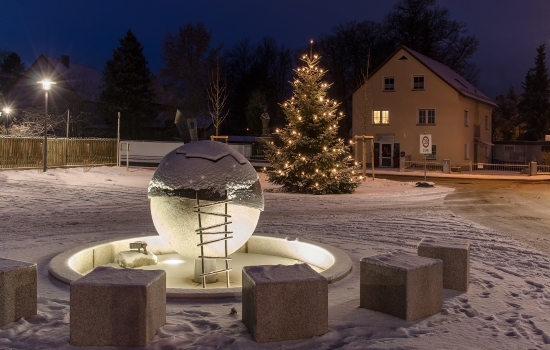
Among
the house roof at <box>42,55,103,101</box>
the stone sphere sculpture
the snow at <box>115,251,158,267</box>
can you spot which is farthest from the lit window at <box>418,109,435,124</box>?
the stone sphere sculpture

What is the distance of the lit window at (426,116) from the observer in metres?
45.0

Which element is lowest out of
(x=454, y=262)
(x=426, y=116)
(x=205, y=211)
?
(x=454, y=262)

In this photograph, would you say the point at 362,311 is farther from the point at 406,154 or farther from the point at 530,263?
the point at 406,154

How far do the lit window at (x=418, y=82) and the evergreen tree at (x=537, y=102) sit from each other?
31.4 m

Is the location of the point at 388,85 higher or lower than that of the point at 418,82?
lower

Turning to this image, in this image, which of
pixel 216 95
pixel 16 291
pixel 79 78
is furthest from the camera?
pixel 79 78

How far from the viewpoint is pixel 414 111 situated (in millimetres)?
45375

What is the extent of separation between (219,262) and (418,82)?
40.1 metres

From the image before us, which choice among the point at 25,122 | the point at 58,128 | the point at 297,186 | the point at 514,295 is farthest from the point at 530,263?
the point at 58,128

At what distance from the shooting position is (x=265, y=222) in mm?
13375

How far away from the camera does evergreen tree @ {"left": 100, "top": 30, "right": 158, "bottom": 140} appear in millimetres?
58656

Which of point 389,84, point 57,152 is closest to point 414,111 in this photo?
point 389,84

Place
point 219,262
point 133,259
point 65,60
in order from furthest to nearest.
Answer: point 65,60 < point 133,259 < point 219,262

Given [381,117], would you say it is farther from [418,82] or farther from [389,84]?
[418,82]
